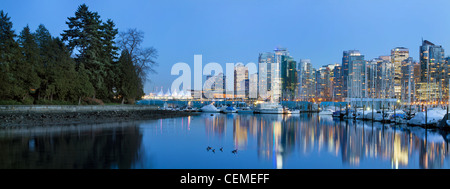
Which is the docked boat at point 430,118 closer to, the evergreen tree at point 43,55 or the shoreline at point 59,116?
the shoreline at point 59,116

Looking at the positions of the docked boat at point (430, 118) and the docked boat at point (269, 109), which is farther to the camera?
the docked boat at point (269, 109)

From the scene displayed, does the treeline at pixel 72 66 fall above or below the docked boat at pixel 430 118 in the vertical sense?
above

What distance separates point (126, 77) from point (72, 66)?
12.0 m

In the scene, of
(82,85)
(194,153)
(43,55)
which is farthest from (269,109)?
(194,153)

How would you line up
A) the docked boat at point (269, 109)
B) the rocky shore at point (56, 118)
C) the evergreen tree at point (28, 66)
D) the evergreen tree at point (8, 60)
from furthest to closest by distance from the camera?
the docked boat at point (269, 109), the evergreen tree at point (28, 66), the evergreen tree at point (8, 60), the rocky shore at point (56, 118)

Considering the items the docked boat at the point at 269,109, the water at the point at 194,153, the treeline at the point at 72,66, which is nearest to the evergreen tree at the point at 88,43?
the treeline at the point at 72,66

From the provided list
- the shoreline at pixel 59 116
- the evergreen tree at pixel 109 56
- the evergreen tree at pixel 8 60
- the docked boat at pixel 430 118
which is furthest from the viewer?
the evergreen tree at pixel 109 56

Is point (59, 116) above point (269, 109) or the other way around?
above

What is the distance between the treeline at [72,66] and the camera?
36.2m

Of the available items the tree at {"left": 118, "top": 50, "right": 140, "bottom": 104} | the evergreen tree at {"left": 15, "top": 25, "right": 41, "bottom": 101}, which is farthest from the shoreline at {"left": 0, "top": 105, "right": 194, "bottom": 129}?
the tree at {"left": 118, "top": 50, "right": 140, "bottom": 104}

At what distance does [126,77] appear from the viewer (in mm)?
55531

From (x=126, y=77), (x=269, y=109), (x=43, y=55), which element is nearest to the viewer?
(x=43, y=55)

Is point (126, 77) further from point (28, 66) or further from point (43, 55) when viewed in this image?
point (28, 66)
